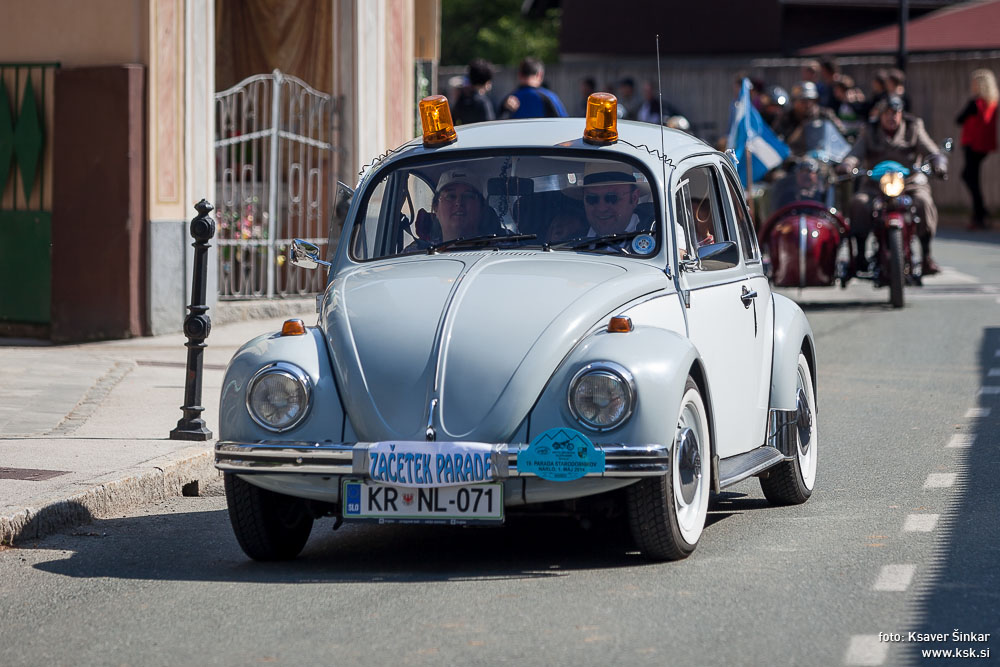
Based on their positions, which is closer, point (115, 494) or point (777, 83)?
point (115, 494)

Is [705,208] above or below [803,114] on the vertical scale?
below

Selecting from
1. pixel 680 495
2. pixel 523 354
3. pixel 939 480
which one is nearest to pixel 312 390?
pixel 523 354

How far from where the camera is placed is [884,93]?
2362 centimetres

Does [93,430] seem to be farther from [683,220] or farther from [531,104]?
[531,104]

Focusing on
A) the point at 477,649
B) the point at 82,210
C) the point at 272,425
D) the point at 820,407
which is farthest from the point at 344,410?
the point at 82,210

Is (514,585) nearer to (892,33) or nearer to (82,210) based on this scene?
(82,210)

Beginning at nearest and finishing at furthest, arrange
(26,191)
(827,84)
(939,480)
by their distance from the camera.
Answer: (939,480)
(26,191)
(827,84)

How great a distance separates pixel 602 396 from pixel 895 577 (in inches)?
47.6

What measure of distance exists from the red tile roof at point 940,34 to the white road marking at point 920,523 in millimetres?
31372

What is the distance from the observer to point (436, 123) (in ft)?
24.2

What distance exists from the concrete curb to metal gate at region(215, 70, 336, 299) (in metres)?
7.15

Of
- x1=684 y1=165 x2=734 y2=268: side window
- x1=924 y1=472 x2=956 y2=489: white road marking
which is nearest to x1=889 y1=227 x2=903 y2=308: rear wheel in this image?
x1=924 y1=472 x2=956 y2=489: white road marking

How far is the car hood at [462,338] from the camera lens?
19.8ft

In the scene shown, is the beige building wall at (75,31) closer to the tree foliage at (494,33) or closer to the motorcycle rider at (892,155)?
the motorcycle rider at (892,155)
